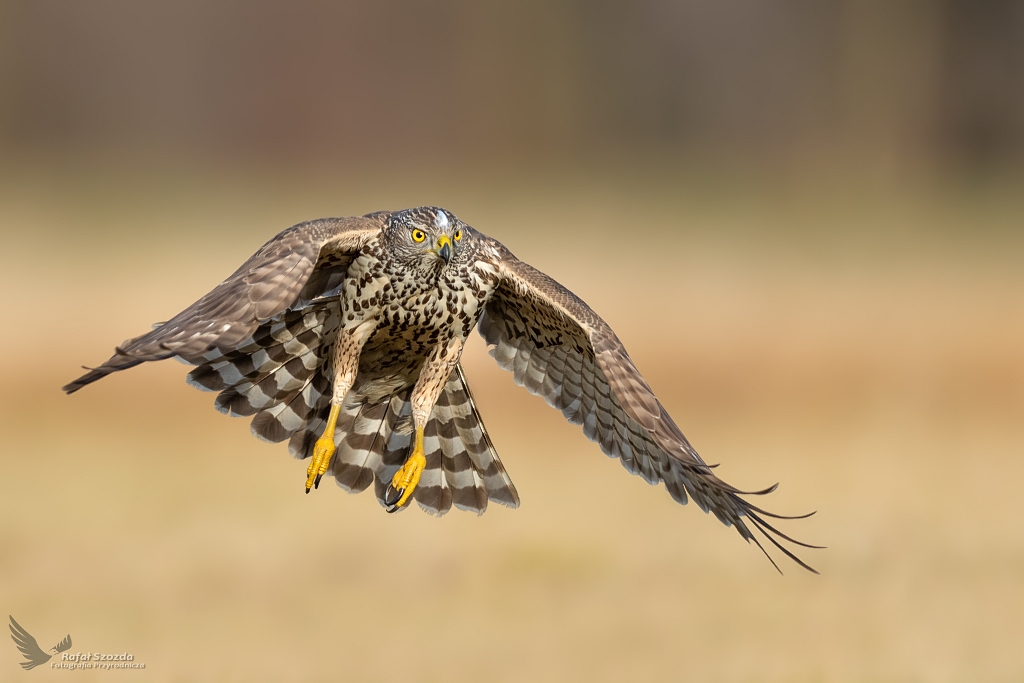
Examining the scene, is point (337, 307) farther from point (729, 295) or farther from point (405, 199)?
point (405, 199)

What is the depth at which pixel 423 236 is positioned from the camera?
6.20 meters

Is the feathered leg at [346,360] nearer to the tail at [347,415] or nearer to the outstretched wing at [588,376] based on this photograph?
the tail at [347,415]

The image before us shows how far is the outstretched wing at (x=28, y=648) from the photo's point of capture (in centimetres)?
684

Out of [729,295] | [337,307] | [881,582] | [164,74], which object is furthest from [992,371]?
[164,74]

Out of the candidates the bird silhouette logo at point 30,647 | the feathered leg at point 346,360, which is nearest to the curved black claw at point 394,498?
the feathered leg at point 346,360

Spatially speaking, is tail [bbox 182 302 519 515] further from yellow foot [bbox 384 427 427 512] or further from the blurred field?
the blurred field

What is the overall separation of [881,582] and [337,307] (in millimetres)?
4269

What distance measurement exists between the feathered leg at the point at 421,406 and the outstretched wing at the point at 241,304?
790 mm

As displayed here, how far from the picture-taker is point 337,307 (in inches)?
259

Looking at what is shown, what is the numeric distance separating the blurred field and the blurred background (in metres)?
0.04

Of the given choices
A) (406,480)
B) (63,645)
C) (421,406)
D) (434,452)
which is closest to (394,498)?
(406,480)

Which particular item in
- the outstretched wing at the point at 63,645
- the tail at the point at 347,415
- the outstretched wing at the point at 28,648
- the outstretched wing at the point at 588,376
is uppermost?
the outstretched wing at the point at 588,376

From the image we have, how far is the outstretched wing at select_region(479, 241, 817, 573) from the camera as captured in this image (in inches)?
236

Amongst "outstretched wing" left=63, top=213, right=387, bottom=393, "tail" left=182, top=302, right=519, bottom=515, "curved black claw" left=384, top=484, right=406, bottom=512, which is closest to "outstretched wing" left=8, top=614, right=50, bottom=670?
"tail" left=182, top=302, right=519, bottom=515
